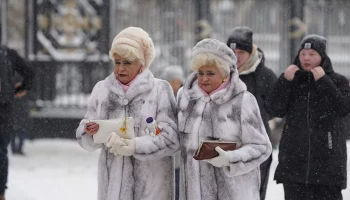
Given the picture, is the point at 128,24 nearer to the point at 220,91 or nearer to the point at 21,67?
the point at 21,67

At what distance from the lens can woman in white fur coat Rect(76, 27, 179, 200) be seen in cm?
452

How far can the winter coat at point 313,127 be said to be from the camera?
5441 millimetres

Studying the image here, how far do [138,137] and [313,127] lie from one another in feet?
5.23

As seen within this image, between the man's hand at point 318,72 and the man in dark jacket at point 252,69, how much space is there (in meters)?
0.59

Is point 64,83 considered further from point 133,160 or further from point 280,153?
point 133,160

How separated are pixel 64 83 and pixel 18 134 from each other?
149 cm

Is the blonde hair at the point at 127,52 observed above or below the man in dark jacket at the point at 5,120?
above

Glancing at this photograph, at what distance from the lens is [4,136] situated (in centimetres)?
712

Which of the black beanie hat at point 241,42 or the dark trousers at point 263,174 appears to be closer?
the dark trousers at point 263,174

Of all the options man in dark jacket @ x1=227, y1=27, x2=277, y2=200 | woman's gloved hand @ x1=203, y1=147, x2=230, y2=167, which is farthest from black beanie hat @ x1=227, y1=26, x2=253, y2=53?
woman's gloved hand @ x1=203, y1=147, x2=230, y2=167

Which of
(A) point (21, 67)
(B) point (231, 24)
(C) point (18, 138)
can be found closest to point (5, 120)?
(A) point (21, 67)

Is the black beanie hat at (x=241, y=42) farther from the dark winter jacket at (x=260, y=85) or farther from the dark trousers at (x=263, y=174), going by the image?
the dark trousers at (x=263, y=174)

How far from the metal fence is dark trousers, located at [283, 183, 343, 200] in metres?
7.21

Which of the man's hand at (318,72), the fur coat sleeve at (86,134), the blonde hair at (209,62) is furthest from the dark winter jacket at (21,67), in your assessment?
the blonde hair at (209,62)
